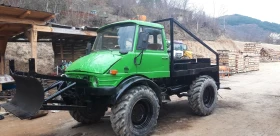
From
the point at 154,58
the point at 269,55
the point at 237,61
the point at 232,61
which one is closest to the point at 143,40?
the point at 154,58

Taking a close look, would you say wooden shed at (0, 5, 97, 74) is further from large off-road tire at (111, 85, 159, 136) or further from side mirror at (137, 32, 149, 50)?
large off-road tire at (111, 85, 159, 136)

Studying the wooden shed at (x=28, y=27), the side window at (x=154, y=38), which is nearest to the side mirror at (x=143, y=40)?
the side window at (x=154, y=38)

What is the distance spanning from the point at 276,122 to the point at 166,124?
268 centimetres

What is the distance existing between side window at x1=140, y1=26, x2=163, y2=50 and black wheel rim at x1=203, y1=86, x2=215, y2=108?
87.4 inches

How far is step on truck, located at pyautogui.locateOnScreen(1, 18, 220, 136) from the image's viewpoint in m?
4.59

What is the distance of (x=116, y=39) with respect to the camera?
18.2 feet

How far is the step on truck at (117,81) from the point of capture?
459 centimetres

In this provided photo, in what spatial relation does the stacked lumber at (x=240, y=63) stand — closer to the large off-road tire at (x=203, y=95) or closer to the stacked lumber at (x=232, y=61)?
the stacked lumber at (x=232, y=61)

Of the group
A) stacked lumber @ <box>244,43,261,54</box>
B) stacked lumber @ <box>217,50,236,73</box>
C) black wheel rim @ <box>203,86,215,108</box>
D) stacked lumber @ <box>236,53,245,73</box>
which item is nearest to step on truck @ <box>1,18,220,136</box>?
black wheel rim @ <box>203,86,215,108</box>

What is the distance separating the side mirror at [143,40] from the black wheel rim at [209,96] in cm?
285

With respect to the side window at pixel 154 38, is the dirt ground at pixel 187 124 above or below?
below

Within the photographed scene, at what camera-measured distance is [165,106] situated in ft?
26.8

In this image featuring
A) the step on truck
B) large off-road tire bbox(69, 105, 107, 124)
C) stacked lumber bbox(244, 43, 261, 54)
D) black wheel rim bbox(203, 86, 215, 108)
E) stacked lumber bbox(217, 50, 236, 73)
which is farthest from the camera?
stacked lumber bbox(244, 43, 261, 54)

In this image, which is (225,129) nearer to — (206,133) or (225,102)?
(206,133)
